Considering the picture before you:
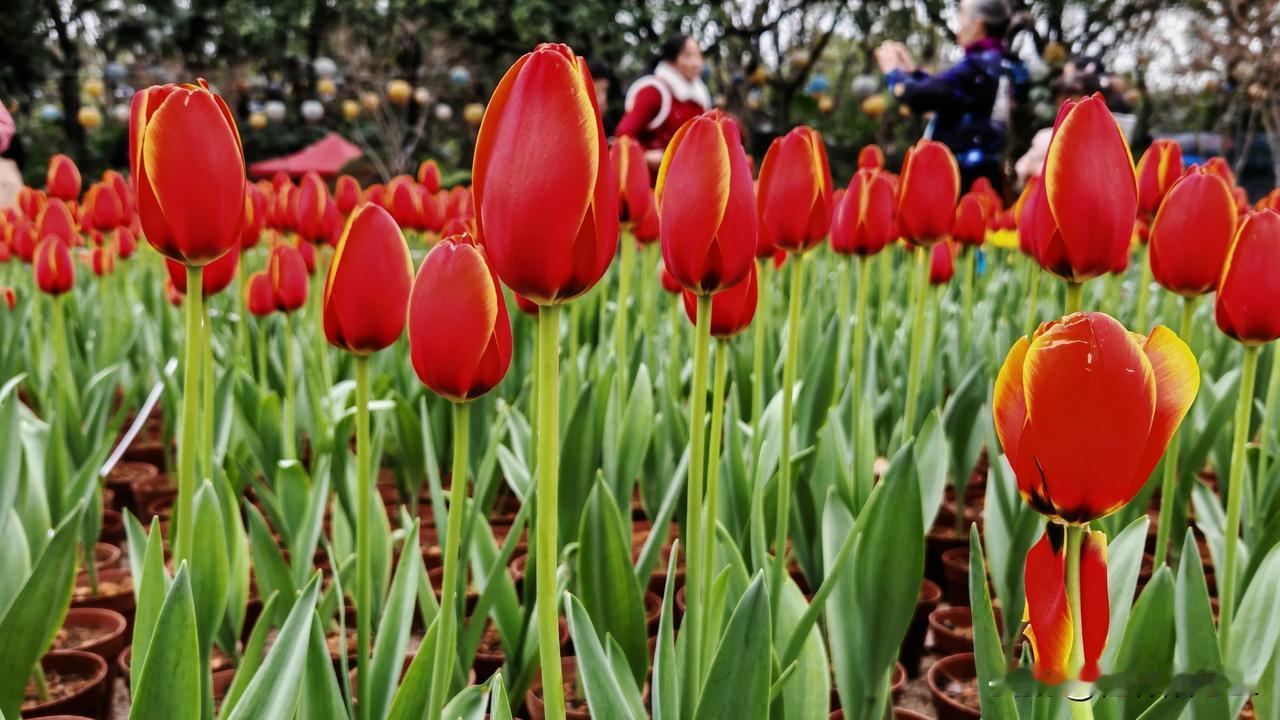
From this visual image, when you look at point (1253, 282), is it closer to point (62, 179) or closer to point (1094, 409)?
point (1094, 409)

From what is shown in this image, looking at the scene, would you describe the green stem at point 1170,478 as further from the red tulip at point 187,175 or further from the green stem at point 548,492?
the red tulip at point 187,175

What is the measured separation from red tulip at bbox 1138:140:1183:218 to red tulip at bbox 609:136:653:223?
0.72 meters

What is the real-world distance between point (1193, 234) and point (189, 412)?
2.97 feet

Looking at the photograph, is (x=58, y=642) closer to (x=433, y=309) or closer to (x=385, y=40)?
(x=433, y=309)

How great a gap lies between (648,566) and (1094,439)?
91cm

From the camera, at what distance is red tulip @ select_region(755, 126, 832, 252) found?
115 centimetres

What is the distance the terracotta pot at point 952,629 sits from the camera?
5.39ft

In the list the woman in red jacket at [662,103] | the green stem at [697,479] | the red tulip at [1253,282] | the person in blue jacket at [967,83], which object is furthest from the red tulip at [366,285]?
the person in blue jacket at [967,83]

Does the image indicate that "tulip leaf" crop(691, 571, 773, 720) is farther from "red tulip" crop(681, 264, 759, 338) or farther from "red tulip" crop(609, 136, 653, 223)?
"red tulip" crop(609, 136, 653, 223)

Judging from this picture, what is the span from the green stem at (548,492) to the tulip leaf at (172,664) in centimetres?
29

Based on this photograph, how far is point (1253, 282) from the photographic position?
0.94m

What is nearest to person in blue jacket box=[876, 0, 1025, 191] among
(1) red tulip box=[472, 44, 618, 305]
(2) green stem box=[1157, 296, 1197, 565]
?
(2) green stem box=[1157, 296, 1197, 565]

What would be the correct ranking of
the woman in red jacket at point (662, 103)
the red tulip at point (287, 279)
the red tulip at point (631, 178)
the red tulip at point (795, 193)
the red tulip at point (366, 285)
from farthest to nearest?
1. the woman in red jacket at point (662, 103)
2. the red tulip at point (287, 279)
3. the red tulip at point (631, 178)
4. the red tulip at point (795, 193)
5. the red tulip at point (366, 285)

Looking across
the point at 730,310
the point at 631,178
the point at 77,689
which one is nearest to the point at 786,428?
the point at 730,310
